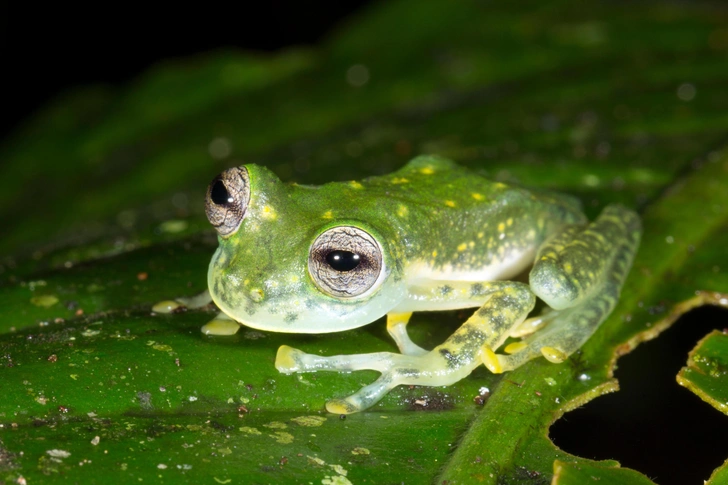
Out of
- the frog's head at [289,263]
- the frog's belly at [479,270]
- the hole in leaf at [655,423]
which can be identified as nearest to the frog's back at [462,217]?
the frog's belly at [479,270]

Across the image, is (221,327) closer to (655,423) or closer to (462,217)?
(462,217)

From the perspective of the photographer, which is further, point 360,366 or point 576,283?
point 576,283

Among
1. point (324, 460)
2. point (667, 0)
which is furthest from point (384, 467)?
point (667, 0)

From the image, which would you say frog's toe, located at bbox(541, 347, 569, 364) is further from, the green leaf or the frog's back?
the frog's back

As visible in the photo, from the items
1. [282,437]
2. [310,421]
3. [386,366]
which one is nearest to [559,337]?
[386,366]

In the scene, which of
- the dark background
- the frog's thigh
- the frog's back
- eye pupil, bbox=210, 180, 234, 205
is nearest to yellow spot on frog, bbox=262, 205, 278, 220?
eye pupil, bbox=210, 180, 234, 205

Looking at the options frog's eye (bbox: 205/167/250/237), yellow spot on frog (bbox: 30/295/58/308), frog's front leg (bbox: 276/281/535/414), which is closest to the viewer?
frog's front leg (bbox: 276/281/535/414)
